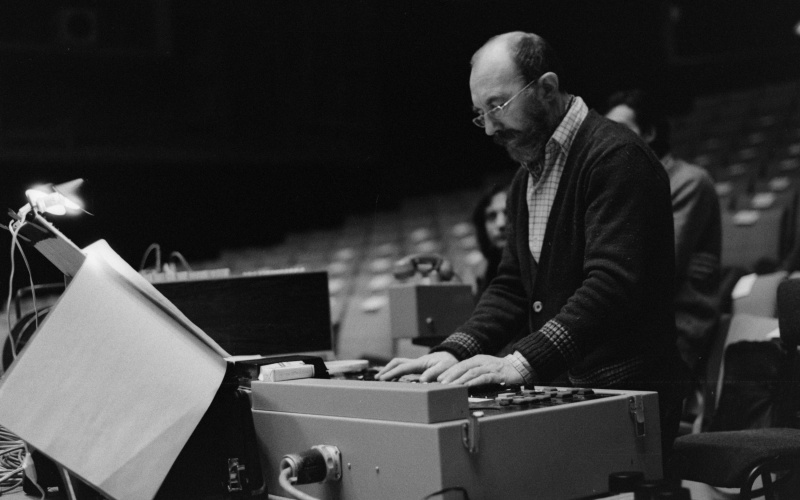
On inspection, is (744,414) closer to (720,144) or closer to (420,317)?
(420,317)

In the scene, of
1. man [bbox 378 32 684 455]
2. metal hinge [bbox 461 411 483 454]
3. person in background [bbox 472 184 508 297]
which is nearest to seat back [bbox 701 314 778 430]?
person in background [bbox 472 184 508 297]

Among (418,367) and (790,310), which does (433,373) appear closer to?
(418,367)

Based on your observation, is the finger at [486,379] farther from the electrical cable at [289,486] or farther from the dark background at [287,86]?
the dark background at [287,86]

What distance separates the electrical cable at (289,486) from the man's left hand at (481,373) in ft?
0.75

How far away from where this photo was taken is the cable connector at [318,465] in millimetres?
758

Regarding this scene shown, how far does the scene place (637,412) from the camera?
86cm

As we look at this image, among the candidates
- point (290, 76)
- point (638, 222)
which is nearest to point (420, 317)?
point (638, 222)

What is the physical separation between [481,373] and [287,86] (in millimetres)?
4359

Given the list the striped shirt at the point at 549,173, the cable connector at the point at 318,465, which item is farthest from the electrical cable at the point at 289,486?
the striped shirt at the point at 549,173

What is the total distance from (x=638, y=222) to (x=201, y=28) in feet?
13.6

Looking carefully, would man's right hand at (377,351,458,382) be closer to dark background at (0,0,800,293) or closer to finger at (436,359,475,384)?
finger at (436,359,475,384)

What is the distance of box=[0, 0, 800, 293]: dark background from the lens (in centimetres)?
386

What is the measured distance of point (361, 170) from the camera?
182 inches

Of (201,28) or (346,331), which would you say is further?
(201,28)
